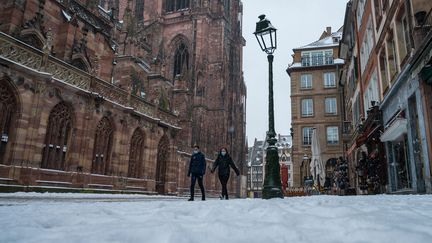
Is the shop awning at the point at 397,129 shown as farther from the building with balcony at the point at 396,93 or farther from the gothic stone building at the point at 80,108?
the gothic stone building at the point at 80,108

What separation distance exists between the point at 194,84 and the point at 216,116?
560cm

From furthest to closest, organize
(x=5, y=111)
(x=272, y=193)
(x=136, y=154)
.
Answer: (x=136, y=154), (x=5, y=111), (x=272, y=193)

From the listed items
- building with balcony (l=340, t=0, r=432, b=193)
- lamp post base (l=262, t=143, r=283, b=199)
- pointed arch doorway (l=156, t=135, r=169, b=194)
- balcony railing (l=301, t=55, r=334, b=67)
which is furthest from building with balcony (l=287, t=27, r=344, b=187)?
lamp post base (l=262, t=143, r=283, b=199)

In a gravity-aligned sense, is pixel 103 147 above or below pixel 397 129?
below

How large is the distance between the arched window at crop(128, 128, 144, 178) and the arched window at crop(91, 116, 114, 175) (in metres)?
2.10

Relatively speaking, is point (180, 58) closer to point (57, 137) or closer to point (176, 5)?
point (176, 5)

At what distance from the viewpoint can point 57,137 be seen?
1564 cm

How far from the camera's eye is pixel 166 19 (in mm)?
52812

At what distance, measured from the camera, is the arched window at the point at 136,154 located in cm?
2100

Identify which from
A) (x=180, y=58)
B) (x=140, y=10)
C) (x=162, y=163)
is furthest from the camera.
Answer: (x=140, y=10)

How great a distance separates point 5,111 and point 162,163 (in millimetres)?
12676

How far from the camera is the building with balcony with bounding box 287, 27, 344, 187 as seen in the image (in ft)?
112

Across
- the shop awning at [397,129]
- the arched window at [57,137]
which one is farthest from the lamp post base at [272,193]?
the arched window at [57,137]

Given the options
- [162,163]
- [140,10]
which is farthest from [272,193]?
[140,10]
